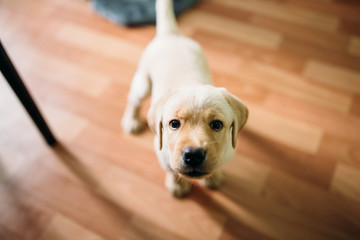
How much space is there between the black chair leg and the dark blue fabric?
133cm

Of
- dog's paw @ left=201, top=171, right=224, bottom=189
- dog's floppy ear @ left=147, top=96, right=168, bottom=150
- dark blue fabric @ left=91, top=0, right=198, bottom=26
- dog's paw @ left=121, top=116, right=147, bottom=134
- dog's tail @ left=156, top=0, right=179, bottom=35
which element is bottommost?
dog's paw @ left=201, top=171, right=224, bottom=189

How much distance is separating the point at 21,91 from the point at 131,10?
1.51m

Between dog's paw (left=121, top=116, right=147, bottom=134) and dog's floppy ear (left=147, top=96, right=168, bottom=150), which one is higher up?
dog's floppy ear (left=147, top=96, right=168, bottom=150)

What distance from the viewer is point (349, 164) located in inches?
71.7

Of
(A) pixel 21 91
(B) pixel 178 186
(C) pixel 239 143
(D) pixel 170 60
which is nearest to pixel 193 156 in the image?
(B) pixel 178 186

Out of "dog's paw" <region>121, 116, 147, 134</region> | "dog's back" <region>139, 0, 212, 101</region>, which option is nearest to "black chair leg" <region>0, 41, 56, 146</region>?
"dog's paw" <region>121, 116, 147, 134</region>

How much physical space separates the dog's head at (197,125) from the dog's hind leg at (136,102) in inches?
20.3

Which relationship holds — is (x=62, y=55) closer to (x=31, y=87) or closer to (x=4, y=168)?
(x=31, y=87)

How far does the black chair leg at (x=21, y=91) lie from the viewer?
1.38 meters

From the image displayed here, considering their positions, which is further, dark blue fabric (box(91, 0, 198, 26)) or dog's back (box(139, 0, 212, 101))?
dark blue fabric (box(91, 0, 198, 26))

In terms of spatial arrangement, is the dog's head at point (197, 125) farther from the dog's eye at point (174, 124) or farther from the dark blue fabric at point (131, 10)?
the dark blue fabric at point (131, 10)

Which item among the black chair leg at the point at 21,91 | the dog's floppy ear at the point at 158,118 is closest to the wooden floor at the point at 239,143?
the black chair leg at the point at 21,91

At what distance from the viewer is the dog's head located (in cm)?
118

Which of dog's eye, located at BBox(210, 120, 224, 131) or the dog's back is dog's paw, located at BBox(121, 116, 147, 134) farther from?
dog's eye, located at BBox(210, 120, 224, 131)
